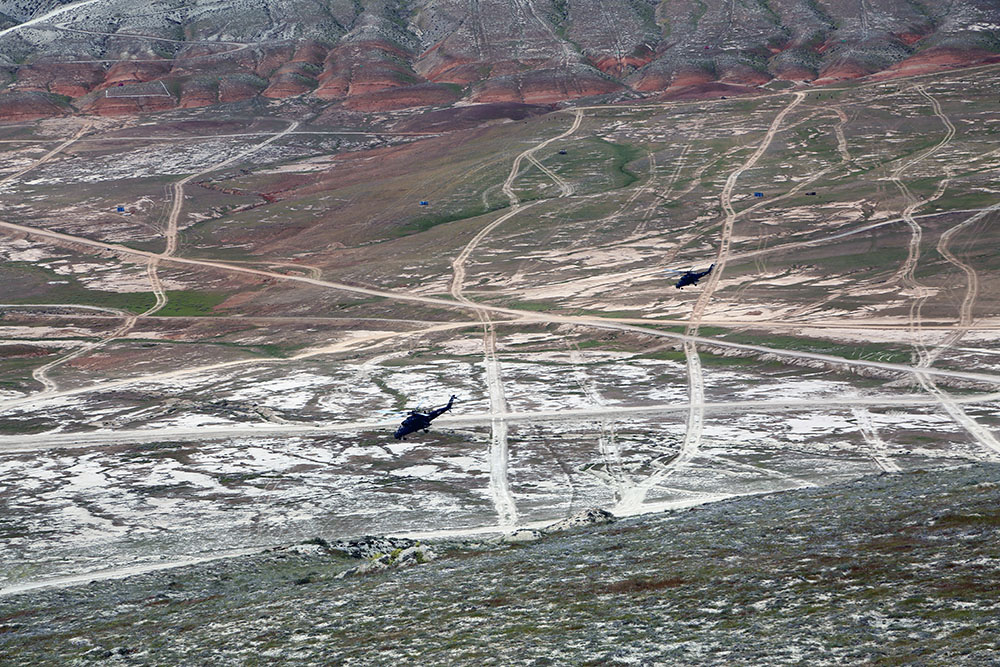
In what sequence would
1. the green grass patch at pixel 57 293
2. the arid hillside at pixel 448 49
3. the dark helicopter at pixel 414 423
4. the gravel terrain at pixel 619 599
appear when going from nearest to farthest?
the gravel terrain at pixel 619 599 < the dark helicopter at pixel 414 423 < the green grass patch at pixel 57 293 < the arid hillside at pixel 448 49

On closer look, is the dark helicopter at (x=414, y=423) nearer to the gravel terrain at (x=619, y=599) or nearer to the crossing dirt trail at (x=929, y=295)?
the gravel terrain at (x=619, y=599)

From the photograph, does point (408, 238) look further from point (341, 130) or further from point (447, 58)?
point (447, 58)

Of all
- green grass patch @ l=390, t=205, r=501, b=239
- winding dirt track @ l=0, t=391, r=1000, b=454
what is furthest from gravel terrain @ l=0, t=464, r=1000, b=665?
green grass patch @ l=390, t=205, r=501, b=239

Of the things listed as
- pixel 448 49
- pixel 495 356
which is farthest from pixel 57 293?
pixel 448 49

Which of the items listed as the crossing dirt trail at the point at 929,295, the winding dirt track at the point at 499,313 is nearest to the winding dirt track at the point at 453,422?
the crossing dirt trail at the point at 929,295

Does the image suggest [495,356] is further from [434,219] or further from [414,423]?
[434,219]

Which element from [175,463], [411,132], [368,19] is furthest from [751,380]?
[368,19]
